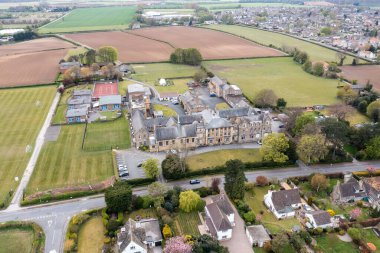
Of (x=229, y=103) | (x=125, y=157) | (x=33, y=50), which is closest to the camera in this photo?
(x=125, y=157)

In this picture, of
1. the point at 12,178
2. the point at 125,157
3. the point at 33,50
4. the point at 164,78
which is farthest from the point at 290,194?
the point at 33,50

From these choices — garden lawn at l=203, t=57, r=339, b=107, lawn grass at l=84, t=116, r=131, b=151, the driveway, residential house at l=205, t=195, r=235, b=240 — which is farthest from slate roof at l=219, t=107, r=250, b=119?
the driveway

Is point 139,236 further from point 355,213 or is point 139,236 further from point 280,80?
point 280,80

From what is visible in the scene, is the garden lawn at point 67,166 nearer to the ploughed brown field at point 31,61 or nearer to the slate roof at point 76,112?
the slate roof at point 76,112

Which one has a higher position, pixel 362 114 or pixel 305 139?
pixel 305 139

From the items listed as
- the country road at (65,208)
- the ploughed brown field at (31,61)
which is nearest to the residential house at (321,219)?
the country road at (65,208)

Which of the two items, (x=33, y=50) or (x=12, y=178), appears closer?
(x=12, y=178)

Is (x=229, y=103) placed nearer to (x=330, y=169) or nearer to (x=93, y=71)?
(x=330, y=169)
